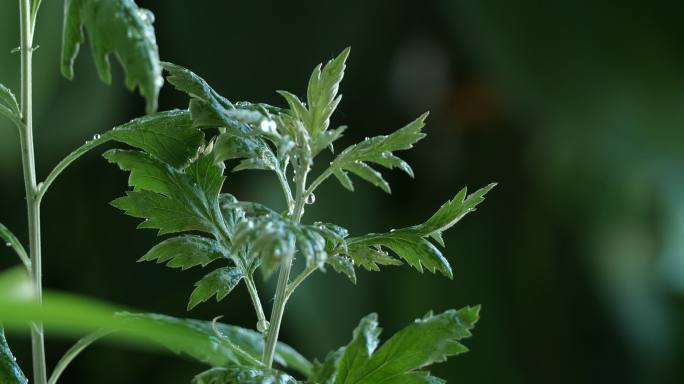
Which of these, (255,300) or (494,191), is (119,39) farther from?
(494,191)

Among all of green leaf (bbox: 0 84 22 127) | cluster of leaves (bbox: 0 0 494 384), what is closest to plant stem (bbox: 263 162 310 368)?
cluster of leaves (bbox: 0 0 494 384)

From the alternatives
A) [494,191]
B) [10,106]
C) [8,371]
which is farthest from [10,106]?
[494,191]

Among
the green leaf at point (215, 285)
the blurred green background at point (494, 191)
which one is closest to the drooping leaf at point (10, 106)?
the green leaf at point (215, 285)

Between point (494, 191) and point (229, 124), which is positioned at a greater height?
point (494, 191)

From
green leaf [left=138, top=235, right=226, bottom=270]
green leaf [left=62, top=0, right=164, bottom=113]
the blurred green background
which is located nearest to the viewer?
green leaf [left=62, top=0, right=164, bottom=113]

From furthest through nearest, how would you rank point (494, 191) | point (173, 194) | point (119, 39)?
point (494, 191) → point (173, 194) → point (119, 39)

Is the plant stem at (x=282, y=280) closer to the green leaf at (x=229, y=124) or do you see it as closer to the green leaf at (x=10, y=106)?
the green leaf at (x=229, y=124)

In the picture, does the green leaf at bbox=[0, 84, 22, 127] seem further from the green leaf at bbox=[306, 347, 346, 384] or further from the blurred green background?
the blurred green background
